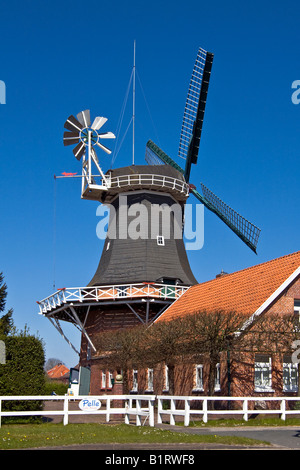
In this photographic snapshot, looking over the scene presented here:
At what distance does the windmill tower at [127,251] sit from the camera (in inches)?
1271

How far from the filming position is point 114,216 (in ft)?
119

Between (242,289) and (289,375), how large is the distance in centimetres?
446

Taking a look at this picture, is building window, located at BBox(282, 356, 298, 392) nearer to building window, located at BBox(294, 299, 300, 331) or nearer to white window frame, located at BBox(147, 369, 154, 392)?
building window, located at BBox(294, 299, 300, 331)

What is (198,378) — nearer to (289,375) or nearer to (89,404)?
(289,375)

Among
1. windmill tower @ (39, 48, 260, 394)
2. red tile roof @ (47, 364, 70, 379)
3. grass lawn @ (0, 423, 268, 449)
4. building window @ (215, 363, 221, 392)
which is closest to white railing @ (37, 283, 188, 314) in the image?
windmill tower @ (39, 48, 260, 394)

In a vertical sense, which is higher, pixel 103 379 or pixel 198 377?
pixel 198 377

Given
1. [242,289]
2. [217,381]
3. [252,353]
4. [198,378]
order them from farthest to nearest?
[242,289], [198,378], [217,381], [252,353]

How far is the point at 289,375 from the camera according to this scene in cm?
2178

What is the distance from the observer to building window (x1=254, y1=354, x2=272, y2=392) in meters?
21.9

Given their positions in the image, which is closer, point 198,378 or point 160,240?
point 198,378

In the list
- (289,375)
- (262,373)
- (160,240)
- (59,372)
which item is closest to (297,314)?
(289,375)

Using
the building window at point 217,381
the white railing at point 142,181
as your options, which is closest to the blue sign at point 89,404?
the building window at point 217,381

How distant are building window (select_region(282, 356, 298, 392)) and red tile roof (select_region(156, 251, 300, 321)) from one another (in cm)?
218
